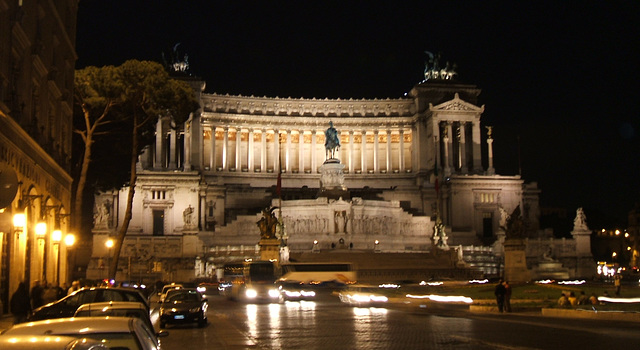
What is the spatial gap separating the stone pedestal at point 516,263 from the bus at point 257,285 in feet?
60.7

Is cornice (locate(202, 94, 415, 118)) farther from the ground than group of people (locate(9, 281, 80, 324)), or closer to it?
farther from the ground

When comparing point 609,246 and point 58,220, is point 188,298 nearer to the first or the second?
point 58,220

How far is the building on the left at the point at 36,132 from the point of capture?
1032 inches

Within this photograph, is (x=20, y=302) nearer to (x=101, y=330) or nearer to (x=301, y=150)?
(x=101, y=330)

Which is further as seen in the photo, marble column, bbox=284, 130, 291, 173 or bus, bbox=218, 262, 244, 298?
marble column, bbox=284, 130, 291, 173

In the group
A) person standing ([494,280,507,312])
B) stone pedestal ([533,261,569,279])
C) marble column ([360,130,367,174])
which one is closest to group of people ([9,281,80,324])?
person standing ([494,280,507,312])

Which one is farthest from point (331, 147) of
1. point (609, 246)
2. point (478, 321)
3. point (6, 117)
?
point (6, 117)

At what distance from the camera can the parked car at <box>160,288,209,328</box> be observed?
28281mm

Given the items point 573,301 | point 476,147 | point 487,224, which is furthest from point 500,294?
point 476,147

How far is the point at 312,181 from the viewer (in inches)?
4370

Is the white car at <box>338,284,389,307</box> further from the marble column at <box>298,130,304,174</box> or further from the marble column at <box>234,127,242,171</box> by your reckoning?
the marble column at <box>298,130,304,174</box>

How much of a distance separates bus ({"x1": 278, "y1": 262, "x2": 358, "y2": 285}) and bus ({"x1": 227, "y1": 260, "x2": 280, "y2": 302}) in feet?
18.2

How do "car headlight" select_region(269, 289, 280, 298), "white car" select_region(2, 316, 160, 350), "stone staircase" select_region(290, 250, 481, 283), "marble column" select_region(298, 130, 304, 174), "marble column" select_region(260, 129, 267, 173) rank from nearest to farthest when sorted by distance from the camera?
"white car" select_region(2, 316, 160, 350) → "car headlight" select_region(269, 289, 280, 298) → "stone staircase" select_region(290, 250, 481, 283) → "marble column" select_region(260, 129, 267, 173) → "marble column" select_region(298, 130, 304, 174)

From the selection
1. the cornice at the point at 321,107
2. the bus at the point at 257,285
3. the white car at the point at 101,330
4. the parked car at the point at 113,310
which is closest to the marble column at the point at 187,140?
the cornice at the point at 321,107
